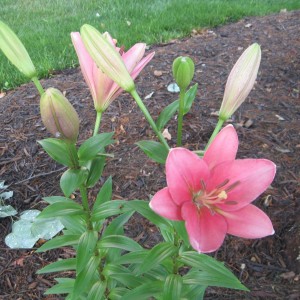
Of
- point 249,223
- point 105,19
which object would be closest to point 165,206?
point 249,223

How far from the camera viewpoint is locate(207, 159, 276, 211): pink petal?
864 mm

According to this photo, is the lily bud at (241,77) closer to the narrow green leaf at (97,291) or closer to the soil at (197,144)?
the narrow green leaf at (97,291)

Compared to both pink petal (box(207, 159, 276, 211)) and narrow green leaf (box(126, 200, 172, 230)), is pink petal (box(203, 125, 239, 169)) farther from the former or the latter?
narrow green leaf (box(126, 200, 172, 230))

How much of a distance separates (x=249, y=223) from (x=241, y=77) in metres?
0.30

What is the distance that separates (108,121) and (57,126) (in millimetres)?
1634

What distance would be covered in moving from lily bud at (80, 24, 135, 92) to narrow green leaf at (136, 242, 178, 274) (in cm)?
40

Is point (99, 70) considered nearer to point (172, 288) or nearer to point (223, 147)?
point (223, 147)

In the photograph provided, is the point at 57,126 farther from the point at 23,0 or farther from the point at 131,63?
the point at 23,0

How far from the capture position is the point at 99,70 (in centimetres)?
97

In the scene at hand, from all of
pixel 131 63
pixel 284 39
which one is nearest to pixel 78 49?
pixel 131 63

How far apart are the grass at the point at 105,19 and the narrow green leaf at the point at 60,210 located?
2.25m

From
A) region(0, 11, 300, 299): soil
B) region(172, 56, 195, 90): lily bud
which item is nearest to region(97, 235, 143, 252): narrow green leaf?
region(172, 56, 195, 90): lily bud

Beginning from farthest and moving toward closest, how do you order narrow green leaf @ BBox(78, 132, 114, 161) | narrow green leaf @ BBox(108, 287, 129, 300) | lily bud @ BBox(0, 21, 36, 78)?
narrow green leaf @ BBox(108, 287, 129, 300), narrow green leaf @ BBox(78, 132, 114, 161), lily bud @ BBox(0, 21, 36, 78)

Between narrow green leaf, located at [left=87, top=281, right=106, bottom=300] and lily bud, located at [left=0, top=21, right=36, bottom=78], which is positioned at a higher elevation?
lily bud, located at [left=0, top=21, right=36, bottom=78]
